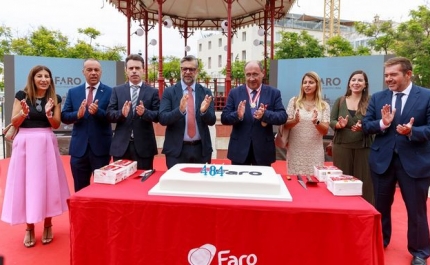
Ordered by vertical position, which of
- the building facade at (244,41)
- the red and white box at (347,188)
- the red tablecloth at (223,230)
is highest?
the building facade at (244,41)

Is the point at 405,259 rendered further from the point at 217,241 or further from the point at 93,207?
the point at 93,207

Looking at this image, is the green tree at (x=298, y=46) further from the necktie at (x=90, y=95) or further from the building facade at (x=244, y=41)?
the necktie at (x=90, y=95)

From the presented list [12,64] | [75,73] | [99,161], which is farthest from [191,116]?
[12,64]

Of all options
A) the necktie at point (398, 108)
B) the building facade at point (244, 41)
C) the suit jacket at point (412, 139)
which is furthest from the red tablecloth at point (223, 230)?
the building facade at point (244, 41)

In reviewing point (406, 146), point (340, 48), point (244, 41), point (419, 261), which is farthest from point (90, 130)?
point (244, 41)

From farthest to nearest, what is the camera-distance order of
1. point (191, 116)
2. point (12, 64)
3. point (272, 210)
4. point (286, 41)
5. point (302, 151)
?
point (286, 41) → point (12, 64) → point (302, 151) → point (191, 116) → point (272, 210)

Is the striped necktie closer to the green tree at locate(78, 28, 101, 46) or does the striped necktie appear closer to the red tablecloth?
the red tablecloth

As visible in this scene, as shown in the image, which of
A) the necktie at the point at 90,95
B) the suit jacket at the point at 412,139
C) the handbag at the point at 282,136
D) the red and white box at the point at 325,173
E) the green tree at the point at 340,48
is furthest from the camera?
the green tree at the point at 340,48

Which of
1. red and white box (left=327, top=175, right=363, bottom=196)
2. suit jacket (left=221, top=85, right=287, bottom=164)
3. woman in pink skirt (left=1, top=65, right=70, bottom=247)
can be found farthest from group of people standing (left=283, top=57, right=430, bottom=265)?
woman in pink skirt (left=1, top=65, right=70, bottom=247)

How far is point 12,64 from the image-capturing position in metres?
5.52

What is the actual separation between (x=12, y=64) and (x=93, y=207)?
4889mm

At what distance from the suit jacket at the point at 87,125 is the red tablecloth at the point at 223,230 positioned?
3.83ft

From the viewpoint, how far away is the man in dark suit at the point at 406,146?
236 cm

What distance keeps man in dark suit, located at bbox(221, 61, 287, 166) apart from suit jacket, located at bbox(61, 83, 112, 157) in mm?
1041
